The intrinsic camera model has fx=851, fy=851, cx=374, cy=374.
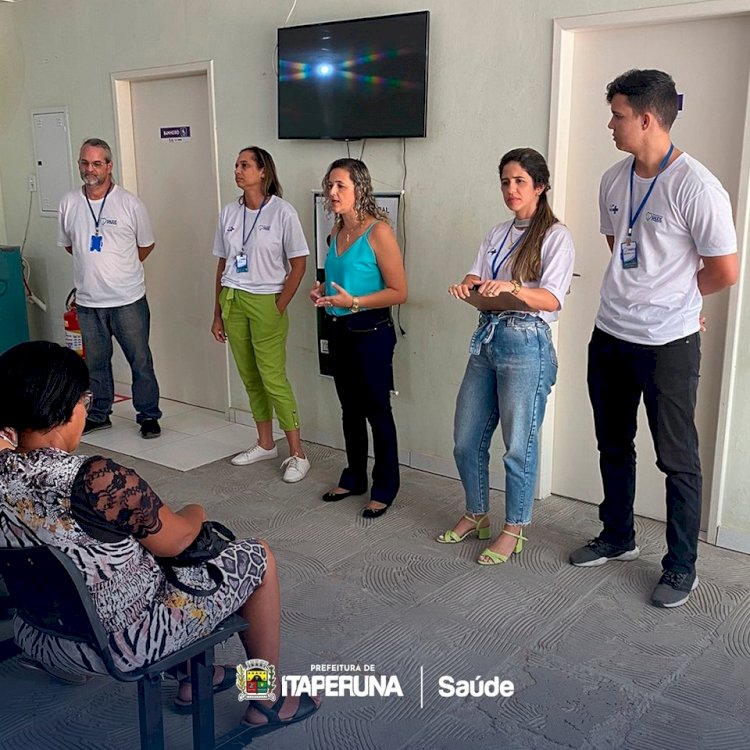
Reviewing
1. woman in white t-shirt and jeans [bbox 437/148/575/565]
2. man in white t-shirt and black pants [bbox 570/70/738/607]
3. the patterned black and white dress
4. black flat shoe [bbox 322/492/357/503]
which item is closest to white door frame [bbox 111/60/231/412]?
black flat shoe [bbox 322/492/357/503]

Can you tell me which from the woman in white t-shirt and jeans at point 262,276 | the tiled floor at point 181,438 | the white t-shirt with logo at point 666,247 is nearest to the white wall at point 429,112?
the tiled floor at point 181,438

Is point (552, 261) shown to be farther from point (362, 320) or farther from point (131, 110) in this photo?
point (131, 110)

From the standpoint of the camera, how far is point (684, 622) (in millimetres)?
2779

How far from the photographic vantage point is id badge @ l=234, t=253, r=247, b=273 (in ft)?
13.3

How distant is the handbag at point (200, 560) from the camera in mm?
1980

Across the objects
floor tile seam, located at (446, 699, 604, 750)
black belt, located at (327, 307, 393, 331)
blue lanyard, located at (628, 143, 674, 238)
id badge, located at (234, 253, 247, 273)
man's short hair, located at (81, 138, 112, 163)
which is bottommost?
floor tile seam, located at (446, 699, 604, 750)

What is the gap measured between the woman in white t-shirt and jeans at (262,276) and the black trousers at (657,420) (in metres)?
1.61

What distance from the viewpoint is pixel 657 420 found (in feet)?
9.24

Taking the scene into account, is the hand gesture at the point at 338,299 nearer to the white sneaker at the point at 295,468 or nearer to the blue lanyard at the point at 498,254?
the blue lanyard at the point at 498,254

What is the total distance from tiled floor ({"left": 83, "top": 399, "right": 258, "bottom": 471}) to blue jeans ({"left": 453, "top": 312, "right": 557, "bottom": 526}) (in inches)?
66.0

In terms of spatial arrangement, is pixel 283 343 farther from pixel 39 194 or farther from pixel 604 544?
pixel 39 194

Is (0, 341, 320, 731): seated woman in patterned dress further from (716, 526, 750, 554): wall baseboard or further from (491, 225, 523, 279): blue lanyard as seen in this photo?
(716, 526, 750, 554): wall baseboard

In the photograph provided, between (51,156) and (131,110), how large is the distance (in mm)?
788

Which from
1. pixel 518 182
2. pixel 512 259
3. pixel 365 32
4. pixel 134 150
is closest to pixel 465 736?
pixel 512 259
